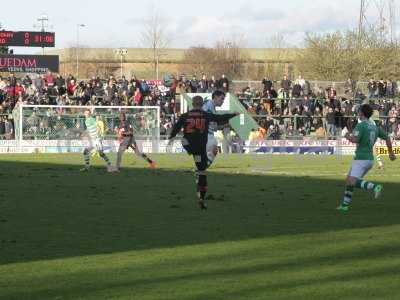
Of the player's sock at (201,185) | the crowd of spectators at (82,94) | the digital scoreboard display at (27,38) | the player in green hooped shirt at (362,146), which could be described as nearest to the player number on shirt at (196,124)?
the player's sock at (201,185)

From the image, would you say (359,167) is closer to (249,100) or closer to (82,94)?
(249,100)

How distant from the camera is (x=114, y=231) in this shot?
48.9 feet

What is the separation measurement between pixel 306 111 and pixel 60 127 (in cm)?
1302

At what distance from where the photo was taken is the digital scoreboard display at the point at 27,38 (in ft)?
193

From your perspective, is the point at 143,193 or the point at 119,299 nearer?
the point at 119,299

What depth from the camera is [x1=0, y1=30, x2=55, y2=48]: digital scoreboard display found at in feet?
193

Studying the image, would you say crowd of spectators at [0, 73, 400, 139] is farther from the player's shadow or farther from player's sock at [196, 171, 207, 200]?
player's sock at [196, 171, 207, 200]

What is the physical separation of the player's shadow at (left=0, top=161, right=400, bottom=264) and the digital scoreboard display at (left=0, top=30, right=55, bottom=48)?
1281 inches

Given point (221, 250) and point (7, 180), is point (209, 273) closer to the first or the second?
point (221, 250)

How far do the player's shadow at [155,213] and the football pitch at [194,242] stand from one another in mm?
22

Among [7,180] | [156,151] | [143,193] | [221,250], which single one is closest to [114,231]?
[221,250]

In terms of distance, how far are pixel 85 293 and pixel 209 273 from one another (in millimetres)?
1692

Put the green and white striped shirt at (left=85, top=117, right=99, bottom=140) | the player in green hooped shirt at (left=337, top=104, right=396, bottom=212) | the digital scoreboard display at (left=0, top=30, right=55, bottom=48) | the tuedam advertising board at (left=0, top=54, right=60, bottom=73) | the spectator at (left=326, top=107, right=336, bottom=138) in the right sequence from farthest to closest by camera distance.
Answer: the tuedam advertising board at (left=0, top=54, right=60, bottom=73), the digital scoreboard display at (left=0, top=30, right=55, bottom=48), the spectator at (left=326, top=107, right=336, bottom=138), the green and white striped shirt at (left=85, top=117, right=99, bottom=140), the player in green hooped shirt at (left=337, top=104, right=396, bottom=212)

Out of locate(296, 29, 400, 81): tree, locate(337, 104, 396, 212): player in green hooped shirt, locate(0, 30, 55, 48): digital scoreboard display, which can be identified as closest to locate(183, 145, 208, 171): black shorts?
locate(337, 104, 396, 212): player in green hooped shirt
